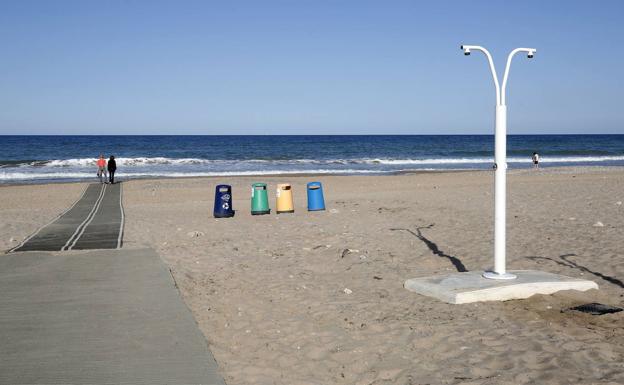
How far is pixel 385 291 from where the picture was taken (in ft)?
24.2

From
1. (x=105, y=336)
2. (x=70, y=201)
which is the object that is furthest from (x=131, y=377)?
(x=70, y=201)

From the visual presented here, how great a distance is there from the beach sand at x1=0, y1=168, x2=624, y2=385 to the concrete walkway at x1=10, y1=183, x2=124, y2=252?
0.40 metres

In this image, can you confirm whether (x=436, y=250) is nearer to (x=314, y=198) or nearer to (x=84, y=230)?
(x=314, y=198)

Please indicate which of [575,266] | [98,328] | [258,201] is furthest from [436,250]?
[258,201]

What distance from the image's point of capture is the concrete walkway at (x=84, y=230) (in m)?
11.1

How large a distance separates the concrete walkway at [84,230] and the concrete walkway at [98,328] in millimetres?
2271

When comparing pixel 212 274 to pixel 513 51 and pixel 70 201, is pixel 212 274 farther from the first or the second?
pixel 70 201

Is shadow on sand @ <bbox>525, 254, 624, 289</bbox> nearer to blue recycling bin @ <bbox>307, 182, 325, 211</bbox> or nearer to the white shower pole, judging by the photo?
the white shower pole

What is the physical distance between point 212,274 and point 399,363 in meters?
4.05

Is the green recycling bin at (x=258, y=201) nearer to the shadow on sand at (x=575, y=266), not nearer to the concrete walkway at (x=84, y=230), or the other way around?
the concrete walkway at (x=84, y=230)

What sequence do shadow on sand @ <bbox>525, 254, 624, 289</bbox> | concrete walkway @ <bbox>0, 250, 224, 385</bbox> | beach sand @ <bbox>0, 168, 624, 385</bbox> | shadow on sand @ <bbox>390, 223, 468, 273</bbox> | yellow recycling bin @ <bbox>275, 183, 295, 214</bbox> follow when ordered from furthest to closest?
1. yellow recycling bin @ <bbox>275, 183, 295, 214</bbox>
2. shadow on sand @ <bbox>390, 223, 468, 273</bbox>
3. shadow on sand @ <bbox>525, 254, 624, 289</bbox>
4. beach sand @ <bbox>0, 168, 624, 385</bbox>
5. concrete walkway @ <bbox>0, 250, 224, 385</bbox>

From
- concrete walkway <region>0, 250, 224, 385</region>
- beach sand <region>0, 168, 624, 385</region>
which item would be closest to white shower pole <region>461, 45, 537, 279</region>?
beach sand <region>0, 168, 624, 385</region>

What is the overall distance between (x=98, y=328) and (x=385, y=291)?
10.5 ft

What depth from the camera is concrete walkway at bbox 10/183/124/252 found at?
1111cm
